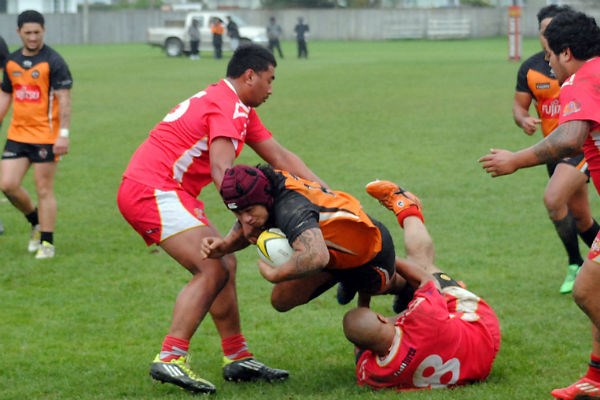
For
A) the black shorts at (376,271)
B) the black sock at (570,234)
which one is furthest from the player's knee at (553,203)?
the black shorts at (376,271)

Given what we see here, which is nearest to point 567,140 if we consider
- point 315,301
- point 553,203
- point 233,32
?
point 553,203

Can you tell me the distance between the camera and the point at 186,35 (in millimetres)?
54812

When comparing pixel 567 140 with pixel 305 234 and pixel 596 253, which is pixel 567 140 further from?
pixel 305 234

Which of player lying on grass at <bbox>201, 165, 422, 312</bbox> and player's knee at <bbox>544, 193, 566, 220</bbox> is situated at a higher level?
player lying on grass at <bbox>201, 165, 422, 312</bbox>

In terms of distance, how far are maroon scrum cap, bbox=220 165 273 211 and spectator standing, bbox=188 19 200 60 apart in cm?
4649

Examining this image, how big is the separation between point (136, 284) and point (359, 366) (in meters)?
3.63

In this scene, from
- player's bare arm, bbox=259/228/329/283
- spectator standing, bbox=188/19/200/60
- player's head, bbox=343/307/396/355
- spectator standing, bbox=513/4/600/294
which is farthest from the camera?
spectator standing, bbox=188/19/200/60

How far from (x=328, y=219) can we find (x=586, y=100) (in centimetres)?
154

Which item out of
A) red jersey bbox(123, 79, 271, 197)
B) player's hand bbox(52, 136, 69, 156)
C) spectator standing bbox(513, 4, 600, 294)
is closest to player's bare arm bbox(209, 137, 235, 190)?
red jersey bbox(123, 79, 271, 197)

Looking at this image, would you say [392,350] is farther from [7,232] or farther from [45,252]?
[7,232]

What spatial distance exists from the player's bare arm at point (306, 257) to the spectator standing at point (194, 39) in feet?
153

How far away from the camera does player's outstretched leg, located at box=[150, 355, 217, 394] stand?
253 inches

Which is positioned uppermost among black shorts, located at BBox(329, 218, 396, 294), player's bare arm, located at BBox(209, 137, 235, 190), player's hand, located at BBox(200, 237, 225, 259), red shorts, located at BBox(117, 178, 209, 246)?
player's bare arm, located at BBox(209, 137, 235, 190)

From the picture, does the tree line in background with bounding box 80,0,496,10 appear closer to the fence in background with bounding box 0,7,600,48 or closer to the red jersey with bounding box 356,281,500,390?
the fence in background with bounding box 0,7,600,48
